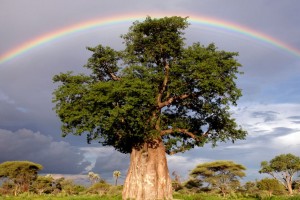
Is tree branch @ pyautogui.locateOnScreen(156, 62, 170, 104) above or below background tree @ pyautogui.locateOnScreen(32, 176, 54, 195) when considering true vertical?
above

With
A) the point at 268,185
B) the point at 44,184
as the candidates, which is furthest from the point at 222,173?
the point at 44,184

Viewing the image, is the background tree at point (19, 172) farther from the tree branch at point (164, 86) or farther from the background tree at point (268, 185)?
the tree branch at point (164, 86)

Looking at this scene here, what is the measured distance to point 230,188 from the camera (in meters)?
68.2

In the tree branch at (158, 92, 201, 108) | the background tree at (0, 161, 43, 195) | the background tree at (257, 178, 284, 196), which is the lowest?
the background tree at (257, 178, 284, 196)

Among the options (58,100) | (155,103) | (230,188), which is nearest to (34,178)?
(230,188)

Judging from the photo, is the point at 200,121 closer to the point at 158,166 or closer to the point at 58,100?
the point at 158,166

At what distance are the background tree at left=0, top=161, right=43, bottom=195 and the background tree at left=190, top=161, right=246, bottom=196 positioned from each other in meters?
32.3

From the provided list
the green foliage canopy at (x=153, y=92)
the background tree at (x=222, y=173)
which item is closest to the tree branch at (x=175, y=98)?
the green foliage canopy at (x=153, y=92)

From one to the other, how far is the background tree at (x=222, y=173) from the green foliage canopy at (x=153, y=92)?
36.0 meters

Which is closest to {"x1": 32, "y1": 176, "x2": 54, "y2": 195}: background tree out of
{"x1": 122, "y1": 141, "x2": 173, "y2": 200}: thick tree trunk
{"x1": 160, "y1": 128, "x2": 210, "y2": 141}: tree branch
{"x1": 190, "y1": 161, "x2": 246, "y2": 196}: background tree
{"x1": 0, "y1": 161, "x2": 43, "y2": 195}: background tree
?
{"x1": 0, "y1": 161, "x2": 43, "y2": 195}: background tree

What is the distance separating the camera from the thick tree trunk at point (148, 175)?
3044 cm

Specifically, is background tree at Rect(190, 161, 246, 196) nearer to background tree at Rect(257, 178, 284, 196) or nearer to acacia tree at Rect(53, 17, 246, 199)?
background tree at Rect(257, 178, 284, 196)

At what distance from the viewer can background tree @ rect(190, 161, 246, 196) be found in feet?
225

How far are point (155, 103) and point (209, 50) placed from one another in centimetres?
759
